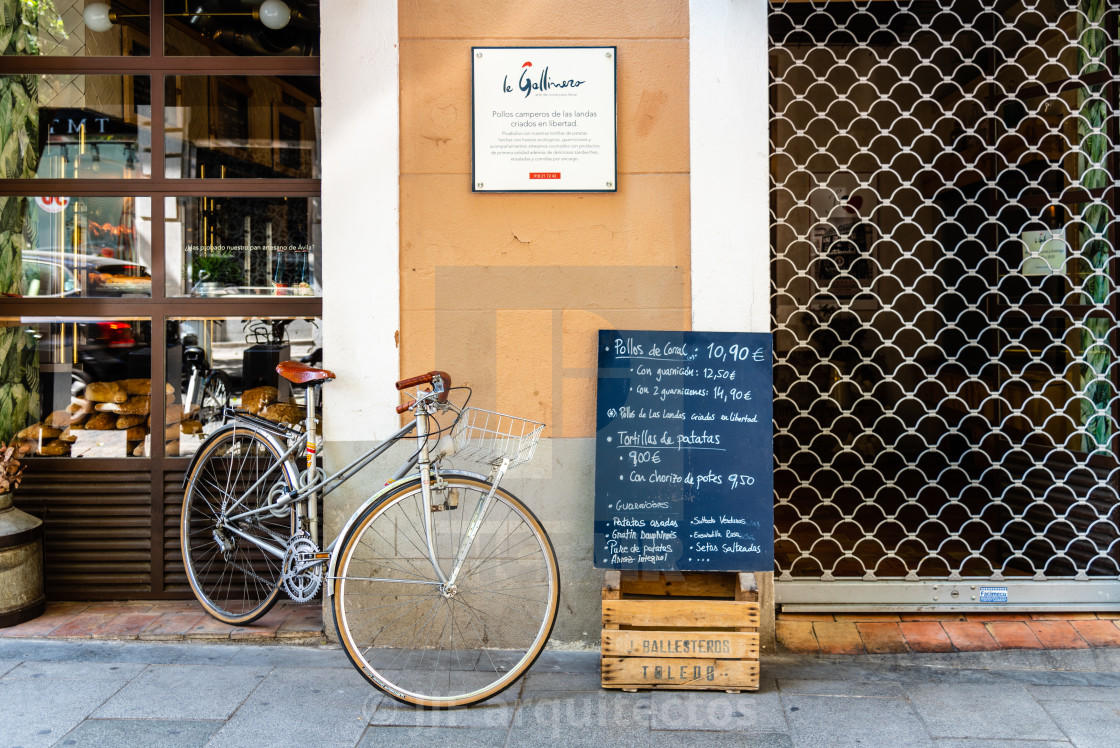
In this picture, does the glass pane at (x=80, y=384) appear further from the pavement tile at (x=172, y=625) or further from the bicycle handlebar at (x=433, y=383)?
the bicycle handlebar at (x=433, y=383)

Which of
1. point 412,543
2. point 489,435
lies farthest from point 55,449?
point 489,435

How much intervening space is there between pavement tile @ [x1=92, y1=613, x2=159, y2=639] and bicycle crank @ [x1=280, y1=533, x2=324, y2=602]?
84 cm

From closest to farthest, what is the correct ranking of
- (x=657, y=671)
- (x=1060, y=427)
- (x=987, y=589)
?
(x=657, y=671) → (x=987, y=589) → (x=1060, y=427)

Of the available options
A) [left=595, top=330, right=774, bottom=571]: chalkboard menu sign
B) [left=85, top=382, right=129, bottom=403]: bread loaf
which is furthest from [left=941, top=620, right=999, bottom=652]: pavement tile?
[left=85, top=382, right=129, bottom=403]: bread loaf

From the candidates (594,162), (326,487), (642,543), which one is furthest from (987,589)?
(326,487)

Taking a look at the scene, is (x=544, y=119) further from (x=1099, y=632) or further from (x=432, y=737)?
(x=1099, y=632)

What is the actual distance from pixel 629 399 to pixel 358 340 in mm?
1263

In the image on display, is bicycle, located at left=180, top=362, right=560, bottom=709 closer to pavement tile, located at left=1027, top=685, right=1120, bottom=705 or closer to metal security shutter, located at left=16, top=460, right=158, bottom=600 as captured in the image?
metal security shutter, located at left=16, top=460, right=158, bottom=600

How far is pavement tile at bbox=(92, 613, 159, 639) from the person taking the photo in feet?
13.6

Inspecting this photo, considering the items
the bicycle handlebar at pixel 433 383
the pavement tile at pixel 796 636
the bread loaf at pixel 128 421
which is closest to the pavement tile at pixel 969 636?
the pavement tile at pixel 796 636

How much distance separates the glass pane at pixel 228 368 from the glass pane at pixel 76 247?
0.38m

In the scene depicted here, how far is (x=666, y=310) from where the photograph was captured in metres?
4.10

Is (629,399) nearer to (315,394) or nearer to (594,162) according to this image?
(594,162)

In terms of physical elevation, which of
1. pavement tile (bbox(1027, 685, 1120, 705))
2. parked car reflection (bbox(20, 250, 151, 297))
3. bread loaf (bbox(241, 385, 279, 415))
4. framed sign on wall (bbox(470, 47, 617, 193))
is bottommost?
pavement tile (bbox(1027, 685, 1120, 705))
